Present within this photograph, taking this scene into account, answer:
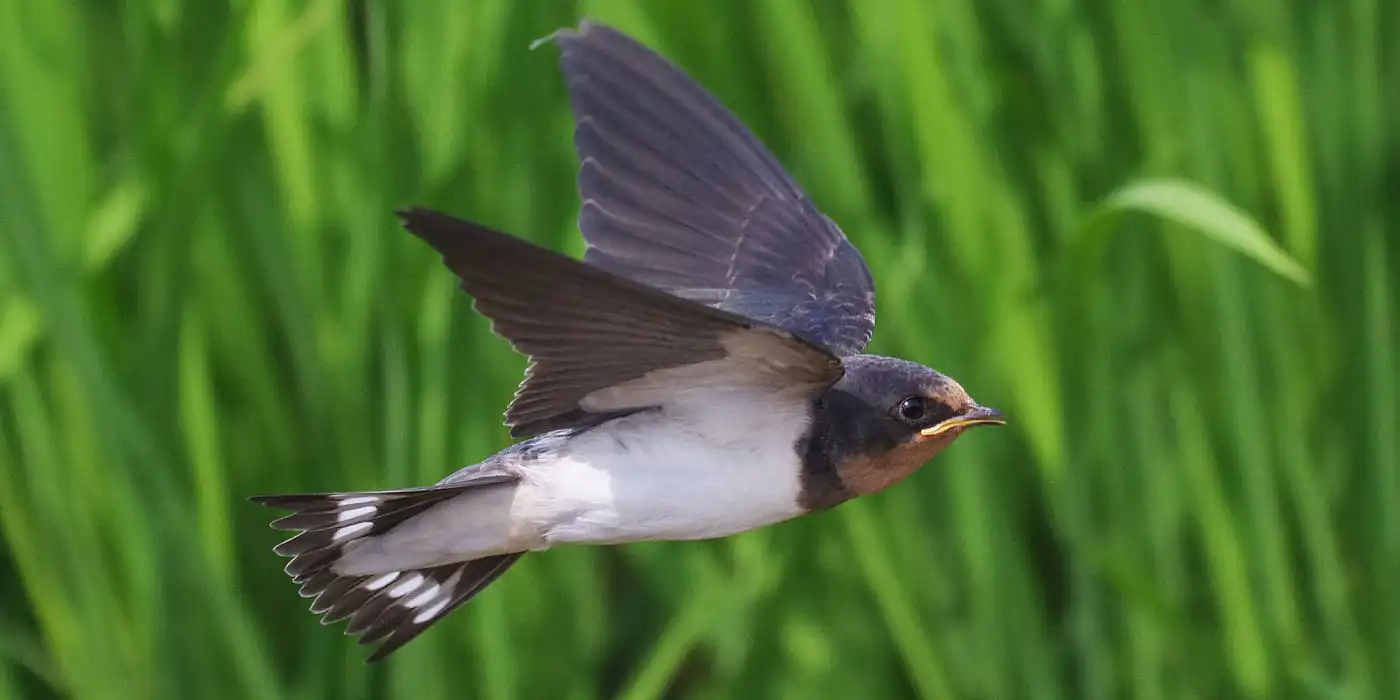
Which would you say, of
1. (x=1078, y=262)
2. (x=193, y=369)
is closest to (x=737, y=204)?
(x=1078, y=262)

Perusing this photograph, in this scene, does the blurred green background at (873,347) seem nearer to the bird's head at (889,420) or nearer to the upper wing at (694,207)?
the upper wing at (694,207)

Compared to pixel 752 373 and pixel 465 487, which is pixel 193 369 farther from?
pixel 752 373

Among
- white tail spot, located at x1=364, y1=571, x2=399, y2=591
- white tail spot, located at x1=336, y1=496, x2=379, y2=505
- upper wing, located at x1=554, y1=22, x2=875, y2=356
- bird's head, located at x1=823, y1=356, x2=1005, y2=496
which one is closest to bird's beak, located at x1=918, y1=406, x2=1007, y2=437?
bird's head, located at x1=823, y1=356, x2=1005, y2=496

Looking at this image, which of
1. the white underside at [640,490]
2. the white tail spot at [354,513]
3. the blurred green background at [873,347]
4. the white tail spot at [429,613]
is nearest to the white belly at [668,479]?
the white underside at [640,490]

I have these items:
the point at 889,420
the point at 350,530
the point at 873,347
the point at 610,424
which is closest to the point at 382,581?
the point at 350,530

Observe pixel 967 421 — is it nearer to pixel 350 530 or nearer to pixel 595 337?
pixel 595 337

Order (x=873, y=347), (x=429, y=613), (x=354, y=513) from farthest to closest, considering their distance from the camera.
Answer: (x=873, y=347), (x=429, y=613), (x=354, y=513)
